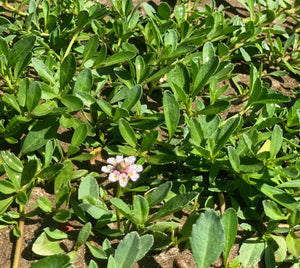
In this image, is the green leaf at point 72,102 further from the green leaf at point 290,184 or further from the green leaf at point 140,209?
the green leaf at point 290,184

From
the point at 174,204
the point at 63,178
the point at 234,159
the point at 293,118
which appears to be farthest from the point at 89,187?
the point at 293,118

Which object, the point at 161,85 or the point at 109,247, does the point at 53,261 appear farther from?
the point at 161,85

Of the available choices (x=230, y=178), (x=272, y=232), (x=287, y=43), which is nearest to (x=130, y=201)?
(x=230, y=178)

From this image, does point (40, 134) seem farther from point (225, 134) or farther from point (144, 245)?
point (225, 134)

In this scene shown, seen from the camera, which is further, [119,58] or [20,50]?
[119,58]

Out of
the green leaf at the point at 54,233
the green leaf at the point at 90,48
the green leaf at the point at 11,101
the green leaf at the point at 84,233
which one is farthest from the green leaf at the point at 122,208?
the green leaf at the point at 90,48

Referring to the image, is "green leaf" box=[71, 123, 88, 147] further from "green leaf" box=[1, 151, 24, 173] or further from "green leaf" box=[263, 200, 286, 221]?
"green leaf" box=[263, 200, 286, 221]

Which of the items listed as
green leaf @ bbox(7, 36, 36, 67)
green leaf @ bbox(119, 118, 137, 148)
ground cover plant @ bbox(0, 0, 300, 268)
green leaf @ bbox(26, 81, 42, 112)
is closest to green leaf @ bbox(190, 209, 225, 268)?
ground cover plant @ bbox(0, 0, 300, 268)
